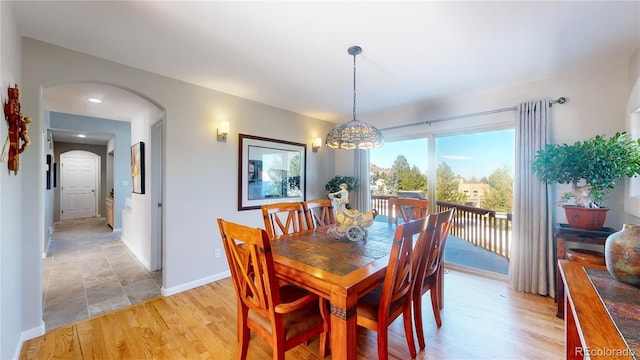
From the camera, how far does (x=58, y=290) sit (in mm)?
2912

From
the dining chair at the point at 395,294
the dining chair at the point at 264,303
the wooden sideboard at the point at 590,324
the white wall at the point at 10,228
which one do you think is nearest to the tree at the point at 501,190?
the wooden sideboard at the point at 590,324

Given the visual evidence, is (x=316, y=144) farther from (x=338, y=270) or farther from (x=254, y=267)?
(x=254, y=267)

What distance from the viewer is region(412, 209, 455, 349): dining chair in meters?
1.70

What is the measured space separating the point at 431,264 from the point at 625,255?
3.68ft

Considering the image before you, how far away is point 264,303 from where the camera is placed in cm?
142

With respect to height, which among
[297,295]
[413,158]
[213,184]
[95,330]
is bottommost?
[95,330]

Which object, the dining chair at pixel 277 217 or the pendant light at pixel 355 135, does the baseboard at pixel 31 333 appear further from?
the pendant light at pixel 355 135

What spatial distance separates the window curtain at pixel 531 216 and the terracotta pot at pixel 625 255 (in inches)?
75.7

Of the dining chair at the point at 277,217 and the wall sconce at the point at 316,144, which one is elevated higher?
the wall sconce at the point at 316,144

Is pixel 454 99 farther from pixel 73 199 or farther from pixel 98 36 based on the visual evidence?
pixel 73 199

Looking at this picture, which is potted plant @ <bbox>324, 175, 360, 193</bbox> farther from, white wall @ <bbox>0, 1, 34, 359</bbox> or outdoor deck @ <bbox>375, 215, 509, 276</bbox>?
white wall @ <bbox>0, 1, 34, 359</bbox>

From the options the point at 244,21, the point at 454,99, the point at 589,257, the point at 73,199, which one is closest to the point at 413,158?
the point at 454,99

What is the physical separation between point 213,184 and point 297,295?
6.70ft

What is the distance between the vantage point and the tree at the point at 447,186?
141 inches
